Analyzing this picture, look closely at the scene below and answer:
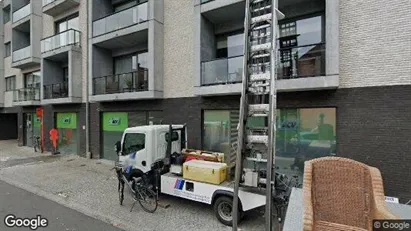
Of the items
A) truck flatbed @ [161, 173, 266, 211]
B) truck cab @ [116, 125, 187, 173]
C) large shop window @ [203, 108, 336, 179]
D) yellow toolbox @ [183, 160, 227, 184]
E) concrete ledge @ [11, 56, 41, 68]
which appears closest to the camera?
truck flatbed @ [161, 173, 266, 211]

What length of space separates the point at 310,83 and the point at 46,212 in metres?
8.09

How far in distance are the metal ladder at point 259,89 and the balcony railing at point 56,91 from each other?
1360cm

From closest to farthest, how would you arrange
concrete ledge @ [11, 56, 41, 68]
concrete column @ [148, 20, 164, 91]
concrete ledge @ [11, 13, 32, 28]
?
concrete column @ [148, 20, 164, 91] < concrete ledge @ [11, 56, 41, 68] < concrete ledge @ [11, 13, 32, 28]

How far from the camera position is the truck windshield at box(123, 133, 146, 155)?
7.45 meters

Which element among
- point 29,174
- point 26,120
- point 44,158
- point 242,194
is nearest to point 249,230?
point 242,194

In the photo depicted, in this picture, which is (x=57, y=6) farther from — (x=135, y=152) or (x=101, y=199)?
(x=101, y=199)

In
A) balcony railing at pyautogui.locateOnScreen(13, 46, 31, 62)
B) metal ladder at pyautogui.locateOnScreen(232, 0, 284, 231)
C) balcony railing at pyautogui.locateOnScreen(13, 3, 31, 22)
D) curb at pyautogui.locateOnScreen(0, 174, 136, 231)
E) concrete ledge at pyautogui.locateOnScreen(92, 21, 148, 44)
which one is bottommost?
curb at pyautogui.locateOnScreen(0, 174, 136, 231)

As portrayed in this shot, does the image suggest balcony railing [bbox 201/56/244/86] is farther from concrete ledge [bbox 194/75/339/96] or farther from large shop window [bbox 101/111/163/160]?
large shop window [bbox 101/111/163/160]

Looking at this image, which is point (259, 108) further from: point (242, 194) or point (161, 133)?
point (161, 133)

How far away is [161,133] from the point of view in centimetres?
753

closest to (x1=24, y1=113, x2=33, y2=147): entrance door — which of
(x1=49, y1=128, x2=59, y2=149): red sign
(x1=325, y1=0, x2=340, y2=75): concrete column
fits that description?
(x1=49, y1=128, x2=59, y2=149): red sign

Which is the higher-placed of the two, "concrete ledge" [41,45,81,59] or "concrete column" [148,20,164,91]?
"concrete ledge" [41,45,81,59]

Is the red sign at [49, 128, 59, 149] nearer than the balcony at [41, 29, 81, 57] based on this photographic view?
No

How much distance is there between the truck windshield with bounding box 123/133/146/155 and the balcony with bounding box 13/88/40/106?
44.7ft
